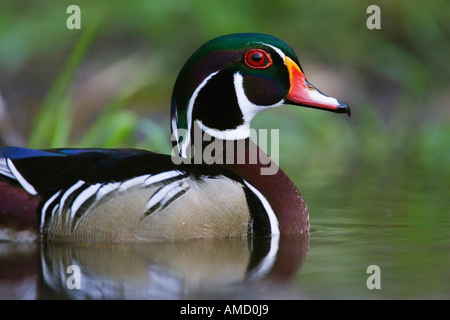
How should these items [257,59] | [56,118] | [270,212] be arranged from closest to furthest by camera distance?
[270,212] < [257,59] < [56,118]

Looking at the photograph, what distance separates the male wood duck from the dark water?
95 mm

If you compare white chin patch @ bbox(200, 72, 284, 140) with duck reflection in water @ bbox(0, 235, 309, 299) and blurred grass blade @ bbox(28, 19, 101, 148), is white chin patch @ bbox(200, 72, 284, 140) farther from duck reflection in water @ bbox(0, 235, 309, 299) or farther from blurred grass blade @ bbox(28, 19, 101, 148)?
blurred grass blade @ bbox(28, 19, 101, 148)

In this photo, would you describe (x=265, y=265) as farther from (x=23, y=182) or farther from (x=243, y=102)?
(x=23, y=182)

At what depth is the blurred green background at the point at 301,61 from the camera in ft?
28.0

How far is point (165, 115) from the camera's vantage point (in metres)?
9.05

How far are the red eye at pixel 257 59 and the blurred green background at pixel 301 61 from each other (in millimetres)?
3042

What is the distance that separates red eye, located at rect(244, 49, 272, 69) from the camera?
5.04m

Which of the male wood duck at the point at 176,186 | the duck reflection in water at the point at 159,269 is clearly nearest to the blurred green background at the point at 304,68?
the male wood duck at the point at 176,186

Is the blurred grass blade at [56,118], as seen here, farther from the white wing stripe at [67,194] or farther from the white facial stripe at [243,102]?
the white wing stripe at [67,194]

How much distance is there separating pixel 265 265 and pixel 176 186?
2.37ft

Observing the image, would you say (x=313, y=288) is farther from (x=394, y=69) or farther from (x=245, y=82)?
(x=394, y=69)

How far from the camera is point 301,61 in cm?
933

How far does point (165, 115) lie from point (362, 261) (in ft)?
16.6

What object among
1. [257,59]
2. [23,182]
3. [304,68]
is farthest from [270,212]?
[304,68]
